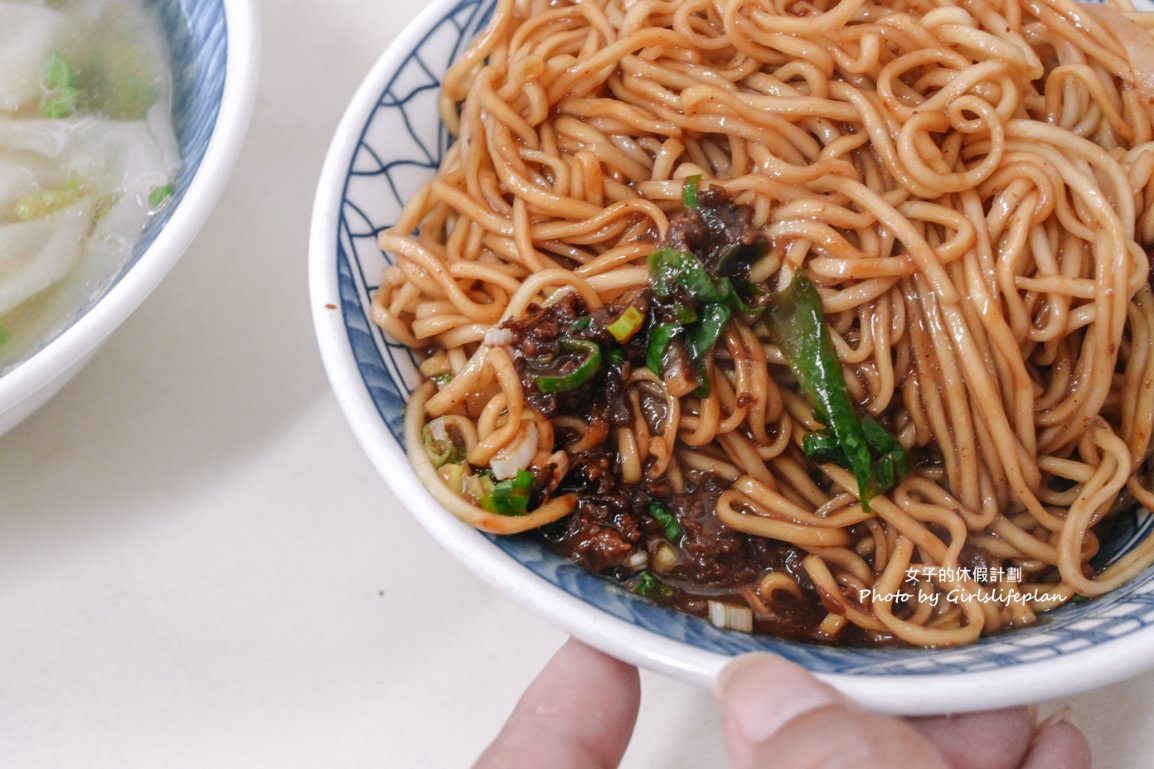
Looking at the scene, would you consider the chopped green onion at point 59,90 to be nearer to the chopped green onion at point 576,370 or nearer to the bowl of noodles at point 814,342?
the bowl of noodles at point 814,342

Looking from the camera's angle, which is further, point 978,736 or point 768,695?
point 978,736

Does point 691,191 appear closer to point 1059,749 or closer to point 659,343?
point 659,343

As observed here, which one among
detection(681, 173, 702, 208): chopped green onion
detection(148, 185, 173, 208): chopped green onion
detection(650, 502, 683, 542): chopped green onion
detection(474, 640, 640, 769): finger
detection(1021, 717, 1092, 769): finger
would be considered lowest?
detection(1021, 717, 1092, 769): finger

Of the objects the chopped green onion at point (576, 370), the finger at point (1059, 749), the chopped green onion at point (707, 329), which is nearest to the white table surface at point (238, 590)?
the finger at point (1059, 749)

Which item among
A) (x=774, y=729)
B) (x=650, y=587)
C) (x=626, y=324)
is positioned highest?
(x=626, y=324)

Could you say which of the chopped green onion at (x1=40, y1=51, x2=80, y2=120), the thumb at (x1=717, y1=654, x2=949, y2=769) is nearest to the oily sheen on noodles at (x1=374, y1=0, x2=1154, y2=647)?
the thumb at (x1=717, y1=654, x2=949, y2=769)

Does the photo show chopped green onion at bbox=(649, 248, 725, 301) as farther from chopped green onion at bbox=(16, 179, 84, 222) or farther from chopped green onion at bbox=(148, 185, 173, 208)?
chopped green onion at bbox=(16, 179, 84, 222)

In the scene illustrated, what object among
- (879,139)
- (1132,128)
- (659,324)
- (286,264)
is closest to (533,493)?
(659,324)

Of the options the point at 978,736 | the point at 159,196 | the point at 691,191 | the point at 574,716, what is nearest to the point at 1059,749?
the point at 978,736
